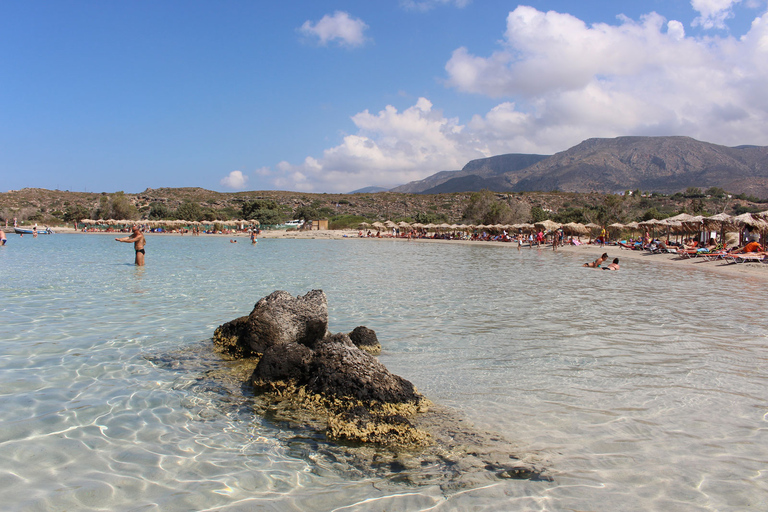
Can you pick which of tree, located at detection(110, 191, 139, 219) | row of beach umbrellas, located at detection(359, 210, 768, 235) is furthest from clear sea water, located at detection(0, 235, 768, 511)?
tree, located at detection(110, 191, 139, 219)

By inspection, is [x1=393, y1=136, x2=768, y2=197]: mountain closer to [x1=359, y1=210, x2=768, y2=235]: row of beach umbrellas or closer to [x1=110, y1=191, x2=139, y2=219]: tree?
[x1=359, y1=210, x2=768, y2=235]: row of beach umbrellas

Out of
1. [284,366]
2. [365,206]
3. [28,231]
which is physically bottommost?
[284,366]

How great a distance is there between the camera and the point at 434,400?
14.8 ft

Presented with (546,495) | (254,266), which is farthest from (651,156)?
(546,495)

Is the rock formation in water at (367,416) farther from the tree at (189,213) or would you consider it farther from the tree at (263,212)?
the tree at (189,213)

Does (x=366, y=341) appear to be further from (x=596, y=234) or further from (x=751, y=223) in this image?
(x=596, y=234)

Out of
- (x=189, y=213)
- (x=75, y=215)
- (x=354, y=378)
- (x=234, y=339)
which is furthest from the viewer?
(x=189, y=213)

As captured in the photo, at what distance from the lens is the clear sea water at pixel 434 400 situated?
2881 mm

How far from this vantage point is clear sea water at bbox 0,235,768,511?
2881mm

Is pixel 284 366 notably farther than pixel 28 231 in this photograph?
No

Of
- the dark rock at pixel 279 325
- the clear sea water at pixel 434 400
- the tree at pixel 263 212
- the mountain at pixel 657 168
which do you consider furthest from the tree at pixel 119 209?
the mountain at pixel 657 168

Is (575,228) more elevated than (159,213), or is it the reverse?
(159,213)

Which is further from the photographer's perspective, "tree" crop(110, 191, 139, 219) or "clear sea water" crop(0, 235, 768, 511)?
"tree" crop(110, 191, 139, 219)

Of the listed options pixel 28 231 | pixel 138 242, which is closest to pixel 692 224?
pixel 138 242
